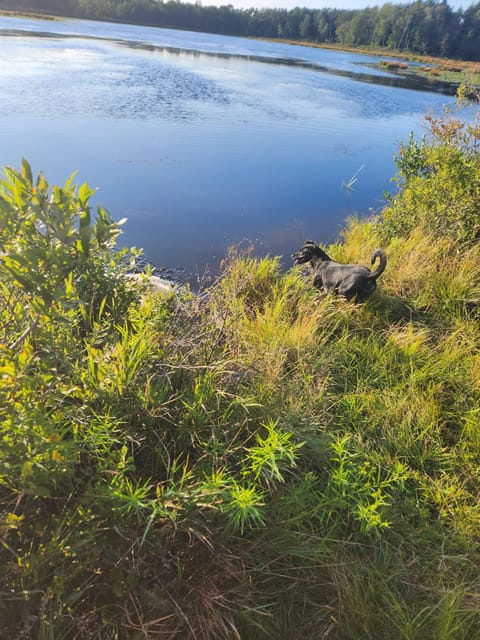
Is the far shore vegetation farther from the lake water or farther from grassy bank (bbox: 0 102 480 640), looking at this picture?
grassy bank (bbox: 0 102 480 640)

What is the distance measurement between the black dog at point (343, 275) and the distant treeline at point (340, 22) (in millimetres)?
77813

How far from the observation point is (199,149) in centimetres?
1009

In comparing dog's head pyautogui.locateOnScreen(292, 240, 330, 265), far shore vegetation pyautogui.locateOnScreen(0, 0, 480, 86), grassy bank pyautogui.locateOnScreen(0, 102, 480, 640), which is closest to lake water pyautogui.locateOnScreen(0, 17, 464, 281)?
dog's head pyautogui.locateOnScreen(292, 240, 330, 265)

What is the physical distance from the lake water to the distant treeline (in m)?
63.7

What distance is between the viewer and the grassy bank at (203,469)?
1436mm

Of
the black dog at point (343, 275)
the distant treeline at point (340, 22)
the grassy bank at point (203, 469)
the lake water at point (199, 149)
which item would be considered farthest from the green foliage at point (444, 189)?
the distant treeline at point (340, 22)

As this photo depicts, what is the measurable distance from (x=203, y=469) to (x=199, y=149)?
9.60 meters

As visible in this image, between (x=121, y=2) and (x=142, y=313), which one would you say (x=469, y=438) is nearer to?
(x=142, y=313)

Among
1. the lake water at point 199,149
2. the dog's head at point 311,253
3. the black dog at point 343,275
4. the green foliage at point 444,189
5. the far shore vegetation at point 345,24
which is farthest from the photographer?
the far shore vegetation at point 345,24

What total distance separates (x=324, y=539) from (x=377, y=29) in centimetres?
10624

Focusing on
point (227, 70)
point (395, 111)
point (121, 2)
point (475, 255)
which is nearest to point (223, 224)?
point (475, 255)

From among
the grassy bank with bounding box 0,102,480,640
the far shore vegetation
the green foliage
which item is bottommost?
the grassy bank with bounding box 0,102,480,640

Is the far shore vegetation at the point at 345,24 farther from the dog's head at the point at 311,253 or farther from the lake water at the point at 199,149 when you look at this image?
the dog's head at the point at 311,253

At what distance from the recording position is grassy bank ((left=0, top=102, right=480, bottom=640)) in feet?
4.71
